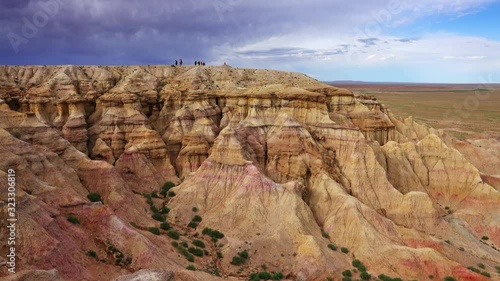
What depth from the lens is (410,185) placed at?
52.4 m

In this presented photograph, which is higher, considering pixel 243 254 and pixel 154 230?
pixel 154 230

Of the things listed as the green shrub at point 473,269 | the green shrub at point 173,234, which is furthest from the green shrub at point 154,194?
the green shrub at point 473,269

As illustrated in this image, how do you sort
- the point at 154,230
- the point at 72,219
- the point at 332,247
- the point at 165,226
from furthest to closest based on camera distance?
the point at 165,226 < the point at 332,247 < the point at 154,230 < the point at 72,219

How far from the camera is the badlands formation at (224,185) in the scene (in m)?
31.7

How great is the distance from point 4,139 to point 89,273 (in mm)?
15036

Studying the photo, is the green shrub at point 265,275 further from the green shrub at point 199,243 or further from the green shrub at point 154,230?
the green shrub at point 154,230

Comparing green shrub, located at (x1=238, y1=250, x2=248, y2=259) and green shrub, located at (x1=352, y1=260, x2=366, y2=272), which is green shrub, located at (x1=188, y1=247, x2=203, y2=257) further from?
green shrub, located at (x1=352, y1=260, x2=366, y2=272)

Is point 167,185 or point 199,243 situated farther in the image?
point 167,185

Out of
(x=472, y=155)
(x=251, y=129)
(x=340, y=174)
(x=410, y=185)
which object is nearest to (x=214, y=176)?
(x=251, y=129)

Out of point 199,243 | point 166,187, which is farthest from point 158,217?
point 166,187

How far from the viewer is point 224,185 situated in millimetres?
45156

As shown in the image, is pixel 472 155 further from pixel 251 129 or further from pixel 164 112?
pixel 164 112

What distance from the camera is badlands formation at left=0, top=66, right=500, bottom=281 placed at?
31.7 meters

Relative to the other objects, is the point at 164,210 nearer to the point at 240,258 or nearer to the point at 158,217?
the point at 158,217
